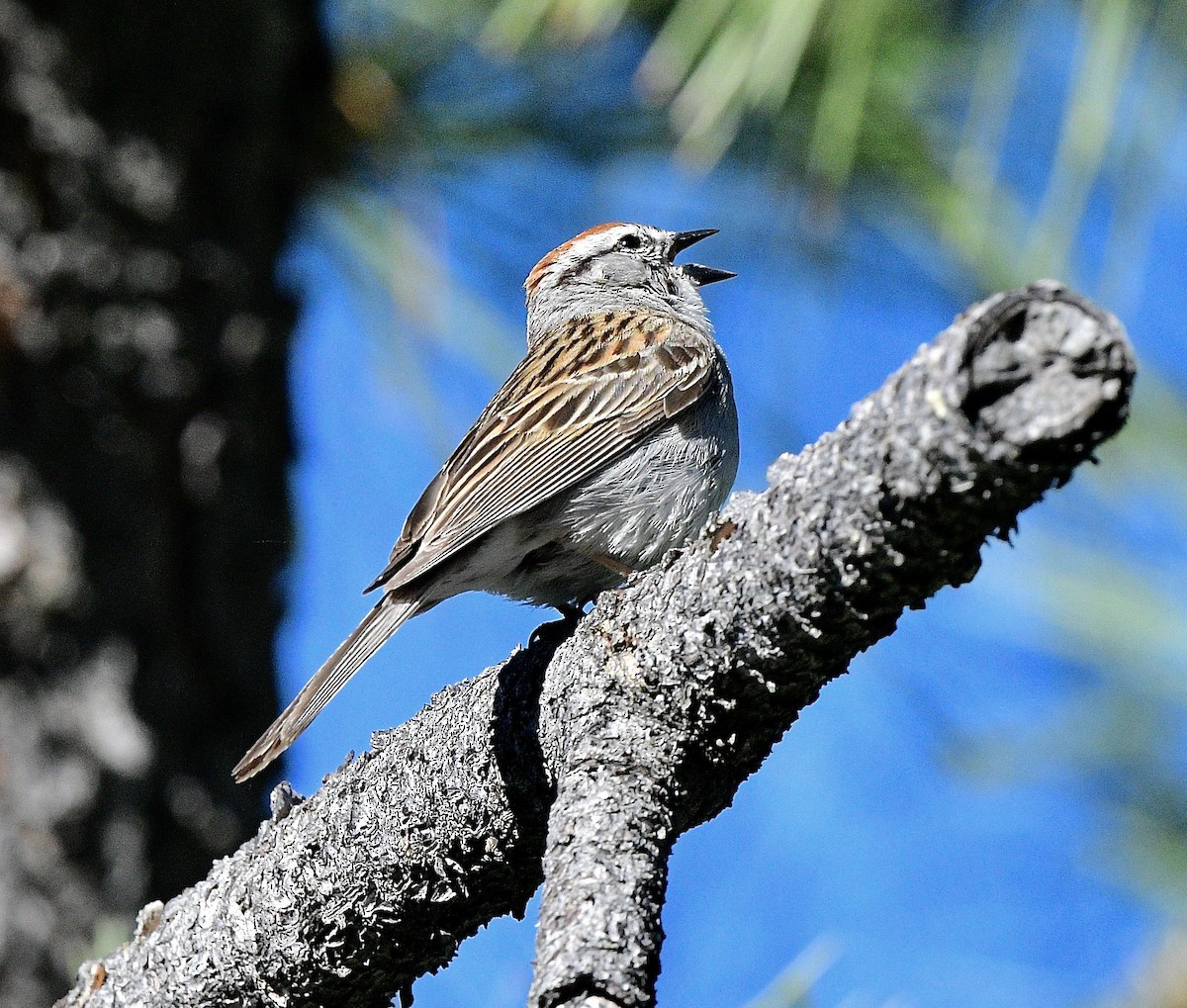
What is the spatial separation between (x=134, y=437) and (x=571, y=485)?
55.3 inches

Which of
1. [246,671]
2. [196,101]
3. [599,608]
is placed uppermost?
[196,101]

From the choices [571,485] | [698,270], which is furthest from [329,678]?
[698,270]

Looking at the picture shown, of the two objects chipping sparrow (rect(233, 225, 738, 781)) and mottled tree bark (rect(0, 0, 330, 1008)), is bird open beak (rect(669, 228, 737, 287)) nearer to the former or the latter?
chipping sparrow (rect(233, 225, 738, 781))

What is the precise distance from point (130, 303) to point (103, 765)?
4.37 ft

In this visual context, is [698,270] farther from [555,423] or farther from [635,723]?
[635,723]

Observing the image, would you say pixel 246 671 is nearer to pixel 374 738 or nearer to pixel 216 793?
pixel 216 793

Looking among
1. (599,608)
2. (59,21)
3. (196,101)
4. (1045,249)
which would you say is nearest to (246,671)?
(196,101)

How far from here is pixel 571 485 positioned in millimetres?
3719

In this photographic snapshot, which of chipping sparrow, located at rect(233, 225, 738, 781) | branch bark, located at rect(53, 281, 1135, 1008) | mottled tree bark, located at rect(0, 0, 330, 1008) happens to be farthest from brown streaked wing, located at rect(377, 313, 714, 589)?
branch bark, located at rect(53, 281, 1135, 1008)

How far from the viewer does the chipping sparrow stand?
3.55 m

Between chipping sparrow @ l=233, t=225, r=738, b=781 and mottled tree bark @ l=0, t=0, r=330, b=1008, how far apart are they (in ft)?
2.77

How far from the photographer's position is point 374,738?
254 cm

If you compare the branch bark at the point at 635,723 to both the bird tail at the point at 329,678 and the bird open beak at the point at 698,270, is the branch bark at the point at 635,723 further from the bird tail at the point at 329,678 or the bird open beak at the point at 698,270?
the bird open beak at the point at 698,270

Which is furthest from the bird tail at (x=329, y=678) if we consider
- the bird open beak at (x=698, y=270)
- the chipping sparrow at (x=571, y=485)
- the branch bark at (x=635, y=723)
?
the bird open beak at (x=698, y=270)
